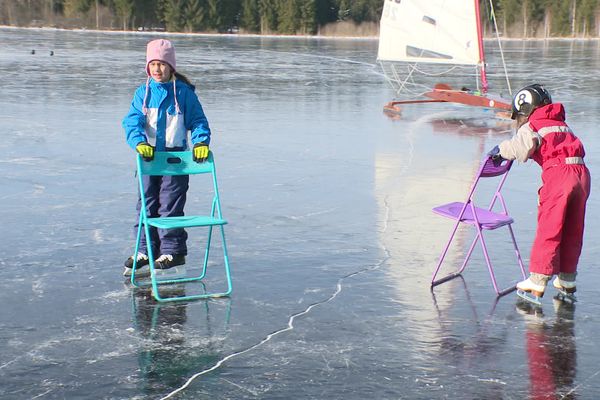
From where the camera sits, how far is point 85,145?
12.2m

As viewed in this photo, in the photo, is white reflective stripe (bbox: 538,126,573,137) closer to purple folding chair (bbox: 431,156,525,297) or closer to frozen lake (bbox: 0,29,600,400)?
purple folding chair (bbox: 431,156,525,297)

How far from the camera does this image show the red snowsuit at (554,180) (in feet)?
19.0

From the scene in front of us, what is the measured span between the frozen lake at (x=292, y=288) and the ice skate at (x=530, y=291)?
0.27 feet

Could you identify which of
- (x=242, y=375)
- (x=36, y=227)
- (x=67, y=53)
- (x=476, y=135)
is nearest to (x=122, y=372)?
(x=242, y=375)

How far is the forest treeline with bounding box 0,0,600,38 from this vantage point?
257 feet

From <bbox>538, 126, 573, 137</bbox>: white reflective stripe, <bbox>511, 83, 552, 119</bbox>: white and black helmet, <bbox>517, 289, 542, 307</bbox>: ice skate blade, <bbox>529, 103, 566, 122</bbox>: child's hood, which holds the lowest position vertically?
<bbox>517, 289, 542, 307</bbox>: ice skate blade

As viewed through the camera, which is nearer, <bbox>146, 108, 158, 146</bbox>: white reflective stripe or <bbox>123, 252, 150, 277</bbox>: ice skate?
<bbox>146, 108, 158, 146</bbox>: white reflective stripe

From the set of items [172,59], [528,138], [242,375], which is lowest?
[242,375]

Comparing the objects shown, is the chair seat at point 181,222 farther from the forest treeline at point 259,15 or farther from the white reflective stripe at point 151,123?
the forest treeline at point 259,15

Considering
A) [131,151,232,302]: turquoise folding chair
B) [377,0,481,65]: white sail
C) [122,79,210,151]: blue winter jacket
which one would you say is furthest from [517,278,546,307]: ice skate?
[377,0,481,65]: white sail

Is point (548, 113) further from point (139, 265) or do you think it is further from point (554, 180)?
point (139, 265)

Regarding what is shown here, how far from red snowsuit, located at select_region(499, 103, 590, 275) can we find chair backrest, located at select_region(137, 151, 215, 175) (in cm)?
180

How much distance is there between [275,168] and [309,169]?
1.22ft

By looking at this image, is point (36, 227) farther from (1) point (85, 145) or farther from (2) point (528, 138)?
(1) point (85, 145)
